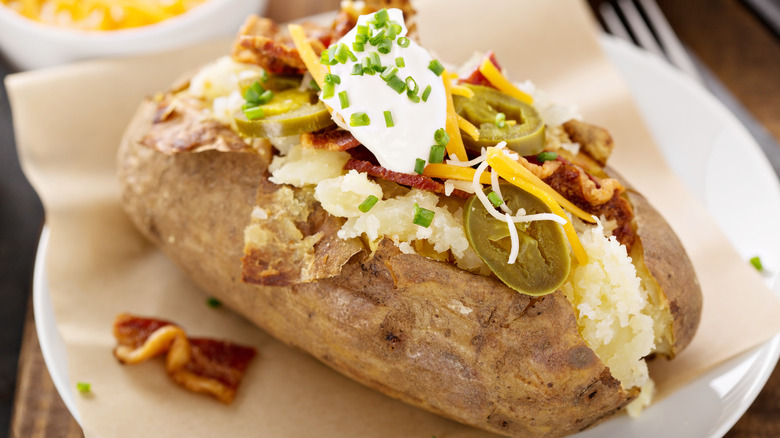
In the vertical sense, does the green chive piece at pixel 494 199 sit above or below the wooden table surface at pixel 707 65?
above

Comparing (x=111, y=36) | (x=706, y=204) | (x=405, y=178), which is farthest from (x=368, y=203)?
(x=111, y=36)

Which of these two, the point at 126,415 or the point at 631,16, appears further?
the point at 631,16

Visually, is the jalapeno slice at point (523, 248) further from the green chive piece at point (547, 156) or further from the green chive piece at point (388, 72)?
the green chive piece at point (388, 72)

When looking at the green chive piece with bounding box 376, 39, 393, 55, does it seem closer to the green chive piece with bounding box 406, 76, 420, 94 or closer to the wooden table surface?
the green chive piece with bounding box 406, 76, 420, 94

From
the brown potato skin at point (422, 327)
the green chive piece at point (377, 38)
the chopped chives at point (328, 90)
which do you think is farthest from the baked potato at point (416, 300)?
the green chive piece at point (377, 38)

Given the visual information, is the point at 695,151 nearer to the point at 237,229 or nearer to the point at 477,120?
the point at 477,120

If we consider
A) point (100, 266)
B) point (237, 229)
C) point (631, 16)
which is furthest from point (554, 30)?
point (100, 266)
